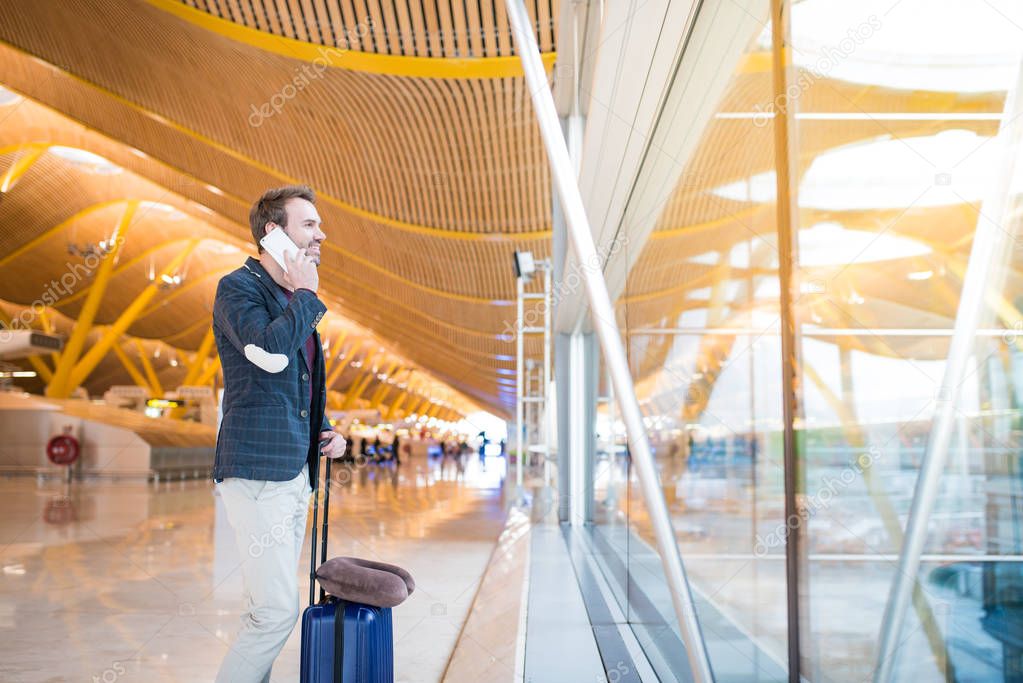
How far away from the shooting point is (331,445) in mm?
2412

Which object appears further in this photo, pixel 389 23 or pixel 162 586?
pixel 389 23

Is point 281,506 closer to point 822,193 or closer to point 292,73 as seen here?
point 822,193

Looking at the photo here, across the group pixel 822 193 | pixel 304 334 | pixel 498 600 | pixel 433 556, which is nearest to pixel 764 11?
pixel 822 193

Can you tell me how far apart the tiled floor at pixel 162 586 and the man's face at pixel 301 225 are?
1931 millimetres

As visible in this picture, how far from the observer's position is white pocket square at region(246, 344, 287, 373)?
204cm

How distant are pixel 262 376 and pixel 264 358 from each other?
17 cm

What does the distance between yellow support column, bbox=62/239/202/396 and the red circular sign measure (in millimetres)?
9586

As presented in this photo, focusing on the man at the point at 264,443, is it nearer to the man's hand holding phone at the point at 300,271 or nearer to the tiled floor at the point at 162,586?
the man's hand holding phone at the point at 300,271

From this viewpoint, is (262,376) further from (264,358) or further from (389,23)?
(389,23)

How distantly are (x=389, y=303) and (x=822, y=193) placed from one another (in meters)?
24.2

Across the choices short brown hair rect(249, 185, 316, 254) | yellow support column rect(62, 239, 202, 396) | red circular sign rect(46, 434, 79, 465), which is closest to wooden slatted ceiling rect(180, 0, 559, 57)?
short brown hair rect(249, 185, 316, 254)

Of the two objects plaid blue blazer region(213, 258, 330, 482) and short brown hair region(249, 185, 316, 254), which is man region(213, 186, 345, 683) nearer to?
plaid blue blazer region(213, 258, 330, 482)

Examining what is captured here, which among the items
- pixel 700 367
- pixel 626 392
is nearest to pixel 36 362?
pixel 700 367

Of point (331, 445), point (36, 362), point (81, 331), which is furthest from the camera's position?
point (36, 362)
